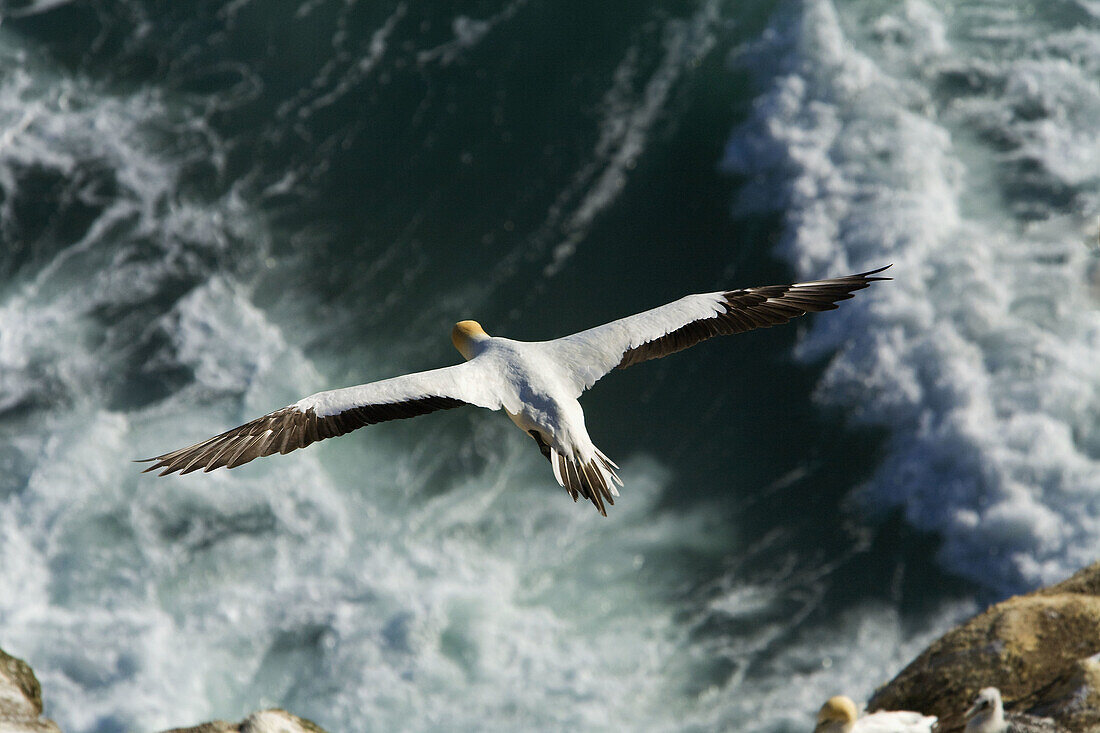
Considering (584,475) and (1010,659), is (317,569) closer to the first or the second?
(584,475)

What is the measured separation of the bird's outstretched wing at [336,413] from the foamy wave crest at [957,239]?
26.8 ft

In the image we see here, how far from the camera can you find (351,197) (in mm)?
18188

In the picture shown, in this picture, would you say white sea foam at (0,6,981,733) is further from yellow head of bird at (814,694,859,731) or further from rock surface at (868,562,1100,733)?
yellow head of bird at (814,694,859,731)

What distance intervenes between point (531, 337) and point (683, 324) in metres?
7.41

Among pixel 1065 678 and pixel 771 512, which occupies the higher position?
pixel 1065 678

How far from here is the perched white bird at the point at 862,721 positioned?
27.7 ft

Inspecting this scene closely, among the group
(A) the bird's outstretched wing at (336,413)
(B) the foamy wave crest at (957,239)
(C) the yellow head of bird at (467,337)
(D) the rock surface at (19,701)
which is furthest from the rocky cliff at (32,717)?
(B) the foamy wave crest at (957,239)

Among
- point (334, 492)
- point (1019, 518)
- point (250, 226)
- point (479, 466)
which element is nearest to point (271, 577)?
point (334, 492)

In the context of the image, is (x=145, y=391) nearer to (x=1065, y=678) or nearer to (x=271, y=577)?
(x=271, y=577)

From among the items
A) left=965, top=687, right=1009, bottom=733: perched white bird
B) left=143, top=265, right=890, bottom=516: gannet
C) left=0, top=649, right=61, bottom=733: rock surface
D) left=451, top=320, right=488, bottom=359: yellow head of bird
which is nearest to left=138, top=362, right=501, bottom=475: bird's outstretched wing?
left=143, top=265, right=890, bottom=516: gannet

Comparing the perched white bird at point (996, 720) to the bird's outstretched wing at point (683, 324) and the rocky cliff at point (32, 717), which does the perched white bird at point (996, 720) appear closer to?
the bird's outstretched wing at point (683, 324)

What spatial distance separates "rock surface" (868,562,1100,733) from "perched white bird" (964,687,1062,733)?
23 cm

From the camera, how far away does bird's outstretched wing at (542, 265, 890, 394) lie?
8945 mm

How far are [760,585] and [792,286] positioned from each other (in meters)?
5.55
